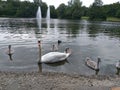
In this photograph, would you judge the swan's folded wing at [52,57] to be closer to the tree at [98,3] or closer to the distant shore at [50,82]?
the distant shore at [50,82]

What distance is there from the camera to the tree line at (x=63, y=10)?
155 metres

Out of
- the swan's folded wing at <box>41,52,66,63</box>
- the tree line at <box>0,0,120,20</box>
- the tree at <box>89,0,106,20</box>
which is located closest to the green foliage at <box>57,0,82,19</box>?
the tree line at <box>0,0,120,20</box>

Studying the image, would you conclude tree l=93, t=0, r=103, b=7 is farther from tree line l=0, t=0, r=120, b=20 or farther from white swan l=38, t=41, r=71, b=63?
white swan l=38, t=41, r=71, b=63

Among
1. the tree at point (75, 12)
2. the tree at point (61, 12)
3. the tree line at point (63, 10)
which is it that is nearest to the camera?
the tree line at point (63, 10)

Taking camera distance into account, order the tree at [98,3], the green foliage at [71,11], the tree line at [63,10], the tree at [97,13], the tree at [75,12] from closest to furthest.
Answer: the tree at [97,13], the tree line at [63,10], the tree at [75,12], the green foliage at [71,11], the tree at [98,3]

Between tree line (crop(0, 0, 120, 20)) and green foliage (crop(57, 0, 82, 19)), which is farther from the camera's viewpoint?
green foliage (crop(57, 0, 82, 19))

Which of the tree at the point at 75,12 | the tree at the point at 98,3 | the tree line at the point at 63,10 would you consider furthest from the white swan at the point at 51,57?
the tree at the point at 98,3

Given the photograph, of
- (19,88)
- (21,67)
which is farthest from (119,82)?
(21,67)

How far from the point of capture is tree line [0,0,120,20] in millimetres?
155000

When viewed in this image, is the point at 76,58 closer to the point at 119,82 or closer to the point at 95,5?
the point at 119,82

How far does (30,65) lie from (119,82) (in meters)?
8.82

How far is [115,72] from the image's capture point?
20.6 m

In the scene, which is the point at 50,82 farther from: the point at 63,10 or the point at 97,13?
the point at 63,10

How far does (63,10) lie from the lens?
182125 millimetres
